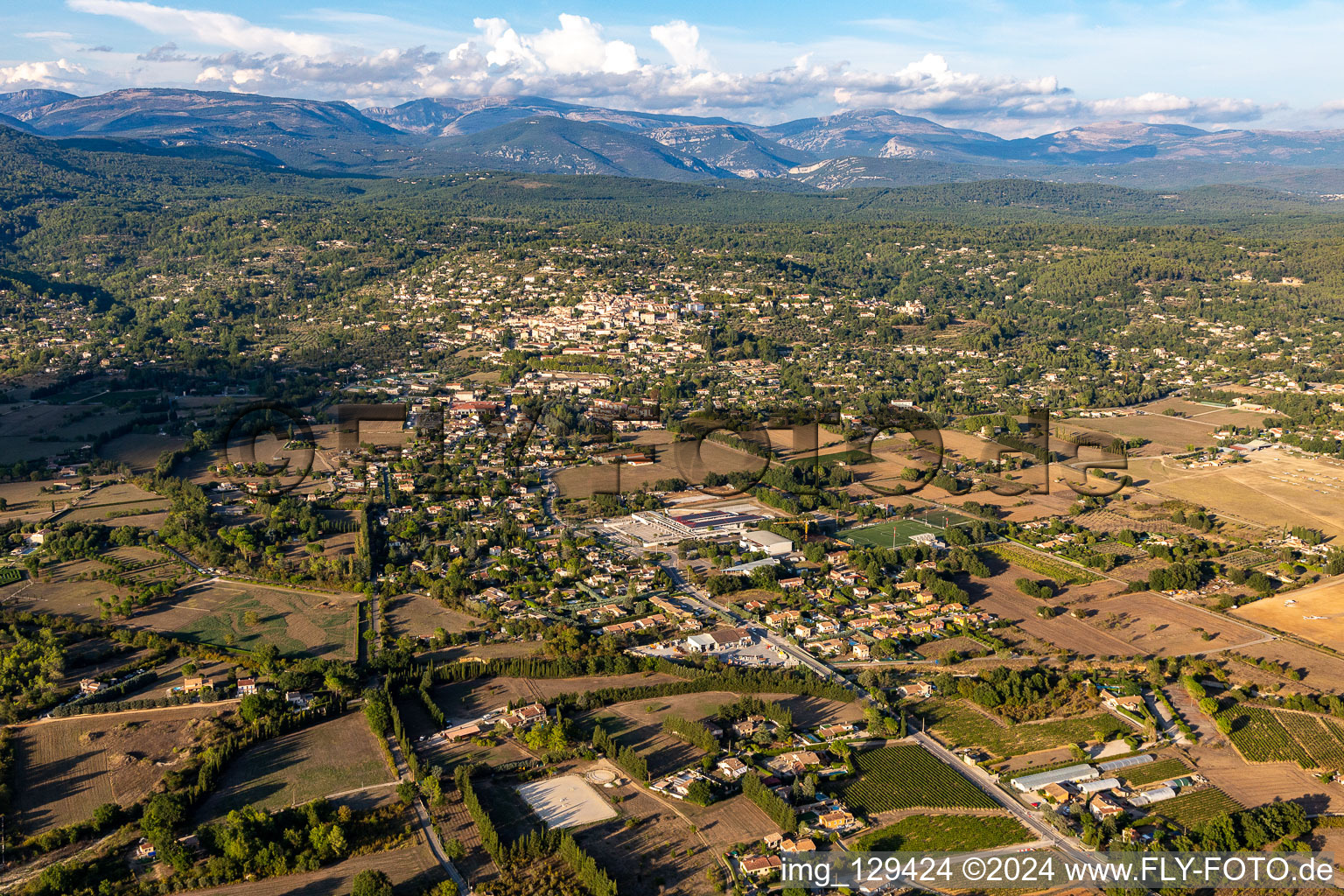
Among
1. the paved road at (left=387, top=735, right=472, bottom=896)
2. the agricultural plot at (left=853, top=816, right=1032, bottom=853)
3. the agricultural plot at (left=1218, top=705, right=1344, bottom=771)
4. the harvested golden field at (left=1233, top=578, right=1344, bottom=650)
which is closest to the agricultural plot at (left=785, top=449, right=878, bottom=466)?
the harvested golden field at (left=1233, top=578, right=1344, bottom=650)

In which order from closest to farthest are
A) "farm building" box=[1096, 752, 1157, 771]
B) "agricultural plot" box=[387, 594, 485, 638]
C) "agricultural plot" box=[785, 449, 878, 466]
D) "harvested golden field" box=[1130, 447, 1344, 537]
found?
"farm building" box=[1096, 752, 1157, 771]
"agricultural plot" box=[387, 594, 485, 638]
"harvested golden field" box=[1130, 447, 1344, 537]
"agricultural plot" box=[785, 449, 878, 466]

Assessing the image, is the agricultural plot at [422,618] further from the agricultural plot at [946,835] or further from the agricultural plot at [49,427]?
the agricultural plot at [49,427]

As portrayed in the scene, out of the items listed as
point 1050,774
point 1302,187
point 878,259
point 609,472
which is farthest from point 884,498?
point 1302,187

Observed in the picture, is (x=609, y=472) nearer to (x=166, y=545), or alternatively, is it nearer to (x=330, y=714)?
(x=166, y=545)

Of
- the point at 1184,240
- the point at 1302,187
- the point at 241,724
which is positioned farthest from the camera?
the point at 1302,187

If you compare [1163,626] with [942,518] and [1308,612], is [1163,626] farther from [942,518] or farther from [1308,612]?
[942,518]

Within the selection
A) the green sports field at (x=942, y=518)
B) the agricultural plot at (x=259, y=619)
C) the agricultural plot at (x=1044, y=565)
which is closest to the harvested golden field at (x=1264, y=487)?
the green sports field at (x=942, y=518)

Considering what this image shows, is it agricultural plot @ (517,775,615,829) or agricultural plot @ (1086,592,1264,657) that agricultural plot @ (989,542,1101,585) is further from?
agricultural plot @ (517,775,615,829)
